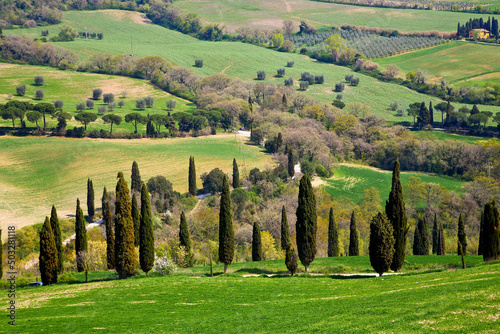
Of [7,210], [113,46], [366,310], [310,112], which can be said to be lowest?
[7,210]

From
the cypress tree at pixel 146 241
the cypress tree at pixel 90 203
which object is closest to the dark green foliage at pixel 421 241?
the cypress tree at pixel 146 241

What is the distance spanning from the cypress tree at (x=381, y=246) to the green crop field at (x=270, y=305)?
7.20 ft

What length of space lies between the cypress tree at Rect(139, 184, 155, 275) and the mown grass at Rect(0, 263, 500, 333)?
14.0ft

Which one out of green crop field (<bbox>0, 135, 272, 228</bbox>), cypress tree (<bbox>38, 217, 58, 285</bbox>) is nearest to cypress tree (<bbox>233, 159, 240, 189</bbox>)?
green crop field (<bbox>0, 135, 272, 228</bbox>)

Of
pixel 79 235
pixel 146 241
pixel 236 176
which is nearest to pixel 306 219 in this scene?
pixel 146 241

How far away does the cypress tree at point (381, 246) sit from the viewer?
128ft

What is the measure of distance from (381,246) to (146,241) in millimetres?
20845

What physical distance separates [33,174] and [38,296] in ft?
202

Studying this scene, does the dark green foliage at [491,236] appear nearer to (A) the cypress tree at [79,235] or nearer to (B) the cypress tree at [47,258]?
(B) the cypress tree at [47,258]

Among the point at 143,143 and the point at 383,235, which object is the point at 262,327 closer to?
the point at 383,235

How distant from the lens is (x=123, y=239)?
44625 millimetres

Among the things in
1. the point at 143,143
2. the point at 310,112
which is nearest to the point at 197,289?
the point at 143,143

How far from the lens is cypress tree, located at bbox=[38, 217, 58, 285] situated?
44.1 meters

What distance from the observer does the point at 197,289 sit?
3678cm
